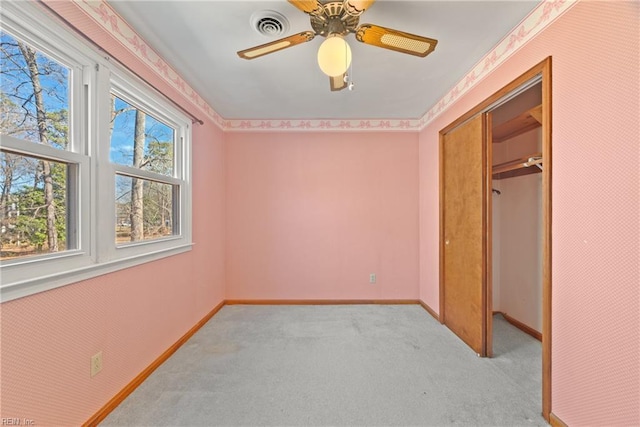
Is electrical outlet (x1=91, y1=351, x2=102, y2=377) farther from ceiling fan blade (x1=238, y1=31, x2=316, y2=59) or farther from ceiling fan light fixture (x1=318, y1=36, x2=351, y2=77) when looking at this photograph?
ceiling fan light fixture (x1=318, y1=36, x2=351, y2=77)

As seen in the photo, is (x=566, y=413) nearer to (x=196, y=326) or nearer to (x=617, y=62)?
(x=617, y=62)

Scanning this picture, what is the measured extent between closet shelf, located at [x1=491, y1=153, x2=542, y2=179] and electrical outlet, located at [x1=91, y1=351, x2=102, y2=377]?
3.15 m

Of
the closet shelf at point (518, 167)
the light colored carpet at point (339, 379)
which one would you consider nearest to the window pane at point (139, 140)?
the light colored carpet at point (339, 379)

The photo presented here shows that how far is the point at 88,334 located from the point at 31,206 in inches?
29.4

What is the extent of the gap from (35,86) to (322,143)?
2568 mm

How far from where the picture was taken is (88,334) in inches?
54.7

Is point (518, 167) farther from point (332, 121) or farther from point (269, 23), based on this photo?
point (269, 23)

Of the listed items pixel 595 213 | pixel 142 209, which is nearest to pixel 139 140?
pixel 142 209

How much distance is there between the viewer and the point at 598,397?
1193mm

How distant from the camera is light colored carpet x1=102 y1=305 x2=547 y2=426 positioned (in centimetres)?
147

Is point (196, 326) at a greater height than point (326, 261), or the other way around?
point (326, 261)

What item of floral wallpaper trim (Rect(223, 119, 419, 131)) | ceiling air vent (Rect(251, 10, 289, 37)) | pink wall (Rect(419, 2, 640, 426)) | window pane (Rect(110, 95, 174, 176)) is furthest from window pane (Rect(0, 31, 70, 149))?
pink wall (Rect(419, 2, 640, 426))

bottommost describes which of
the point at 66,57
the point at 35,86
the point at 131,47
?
the point at 35,86

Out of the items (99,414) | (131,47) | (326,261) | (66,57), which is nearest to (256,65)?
(131,47)
